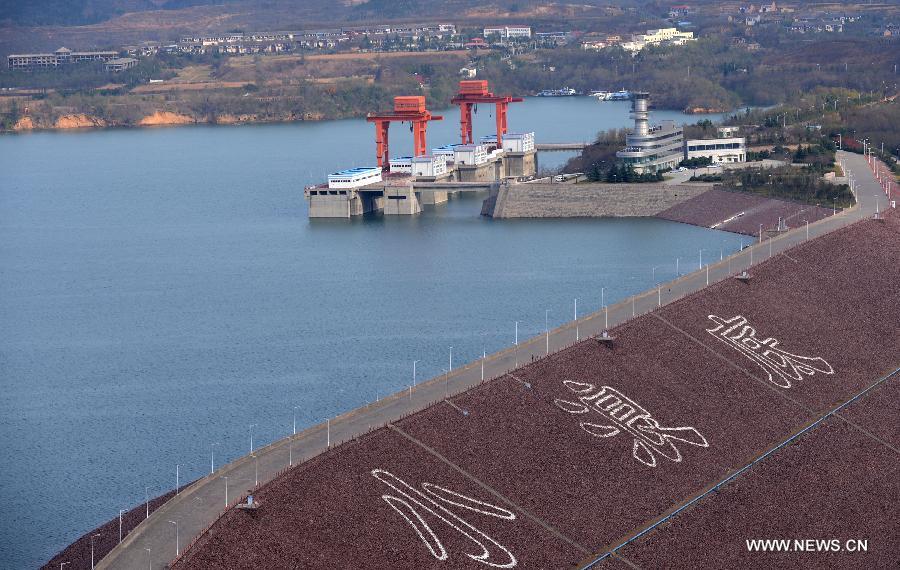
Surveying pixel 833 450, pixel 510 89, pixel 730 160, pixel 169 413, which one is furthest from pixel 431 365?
pixel 510 89

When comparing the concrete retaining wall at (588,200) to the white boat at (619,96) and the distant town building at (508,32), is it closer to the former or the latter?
the white boat at (619,96)

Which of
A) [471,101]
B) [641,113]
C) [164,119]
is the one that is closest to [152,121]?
[164,119]

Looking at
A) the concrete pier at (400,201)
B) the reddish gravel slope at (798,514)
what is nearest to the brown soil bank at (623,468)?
the reddish gravel slope at (798,514)

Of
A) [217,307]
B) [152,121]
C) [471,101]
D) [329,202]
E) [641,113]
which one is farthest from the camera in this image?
[152,121]

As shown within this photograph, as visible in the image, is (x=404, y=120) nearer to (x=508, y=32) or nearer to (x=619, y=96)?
(x=619, y=96)

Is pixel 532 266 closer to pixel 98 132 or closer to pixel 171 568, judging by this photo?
pixel 171 568
